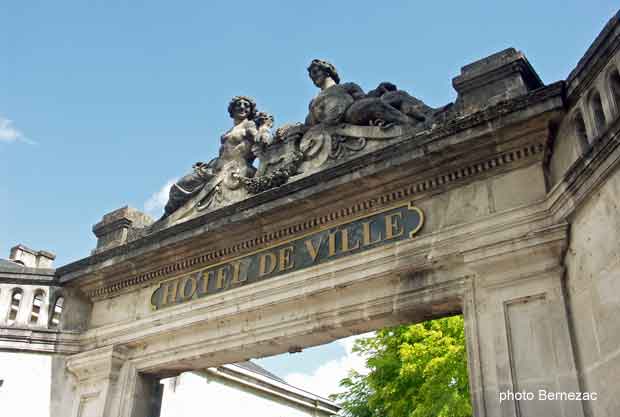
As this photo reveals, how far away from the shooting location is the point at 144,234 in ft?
30.1

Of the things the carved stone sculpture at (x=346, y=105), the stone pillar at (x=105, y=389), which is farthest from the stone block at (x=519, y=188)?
the stone pillar at (x=105, y=389)

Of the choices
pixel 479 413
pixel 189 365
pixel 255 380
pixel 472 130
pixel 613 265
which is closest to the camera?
pixel 613 265

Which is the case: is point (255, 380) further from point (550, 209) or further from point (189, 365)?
point (550, 209)

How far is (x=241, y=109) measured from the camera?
371 inches

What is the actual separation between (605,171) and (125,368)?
5979 millimetres


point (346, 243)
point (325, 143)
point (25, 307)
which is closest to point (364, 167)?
point (346, 243)

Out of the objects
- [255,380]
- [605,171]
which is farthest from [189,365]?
[255,380]

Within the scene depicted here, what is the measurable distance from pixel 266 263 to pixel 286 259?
0.96 feet

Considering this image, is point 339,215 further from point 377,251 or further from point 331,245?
point 377,251

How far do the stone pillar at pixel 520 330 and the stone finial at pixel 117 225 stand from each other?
510cm

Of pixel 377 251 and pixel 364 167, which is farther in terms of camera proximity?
A: pixel 364 167

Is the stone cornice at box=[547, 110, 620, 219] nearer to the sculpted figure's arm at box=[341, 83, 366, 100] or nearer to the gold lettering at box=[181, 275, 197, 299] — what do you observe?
the sculpted figure's arm at box=[341, 83, 366, 100]

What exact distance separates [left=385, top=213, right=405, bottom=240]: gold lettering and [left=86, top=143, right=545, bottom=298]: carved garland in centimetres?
17

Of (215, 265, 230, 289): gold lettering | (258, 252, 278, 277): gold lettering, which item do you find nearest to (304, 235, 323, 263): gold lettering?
(258, 252, 278, 277): gold lettering
